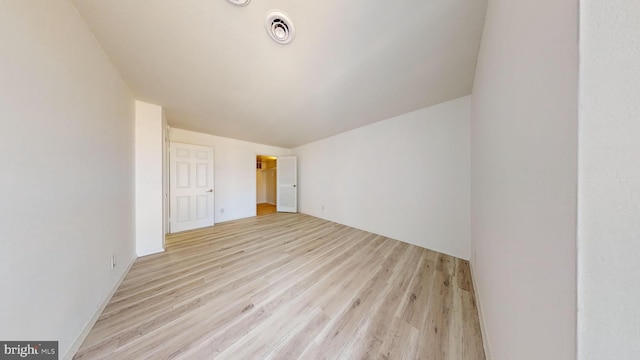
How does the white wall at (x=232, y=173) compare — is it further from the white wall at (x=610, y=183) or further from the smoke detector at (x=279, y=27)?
the white wall at (x=610, y=183)

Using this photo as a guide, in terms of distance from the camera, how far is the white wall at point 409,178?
2318 mm

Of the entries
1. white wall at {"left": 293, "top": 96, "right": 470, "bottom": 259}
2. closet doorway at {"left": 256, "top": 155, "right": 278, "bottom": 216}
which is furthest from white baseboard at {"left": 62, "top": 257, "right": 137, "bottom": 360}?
closet doorway at {"left": 256, "top": 155, "right": 278, "bottom": 216}

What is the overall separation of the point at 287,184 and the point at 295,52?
3.78 m

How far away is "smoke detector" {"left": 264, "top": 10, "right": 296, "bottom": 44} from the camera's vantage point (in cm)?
123

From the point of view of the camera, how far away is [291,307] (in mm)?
1504

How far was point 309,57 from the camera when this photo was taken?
61.9 inches

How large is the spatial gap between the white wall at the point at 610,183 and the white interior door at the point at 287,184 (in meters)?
4.74

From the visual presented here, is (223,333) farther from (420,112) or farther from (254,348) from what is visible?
(420,112)

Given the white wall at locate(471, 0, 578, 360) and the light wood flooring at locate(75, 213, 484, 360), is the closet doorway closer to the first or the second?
the light wood flooring at locate(75, 213, 484, 360)

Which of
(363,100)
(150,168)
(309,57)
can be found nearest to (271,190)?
(150,168)

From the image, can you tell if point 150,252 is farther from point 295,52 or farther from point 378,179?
point 378,179

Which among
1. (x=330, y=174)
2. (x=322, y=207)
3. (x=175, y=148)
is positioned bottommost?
(x=322, y=207)

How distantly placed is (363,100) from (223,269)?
9.31 feet

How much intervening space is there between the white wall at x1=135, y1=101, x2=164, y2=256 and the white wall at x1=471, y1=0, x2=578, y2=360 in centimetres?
359
